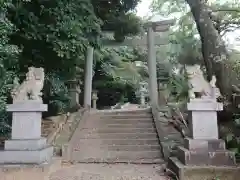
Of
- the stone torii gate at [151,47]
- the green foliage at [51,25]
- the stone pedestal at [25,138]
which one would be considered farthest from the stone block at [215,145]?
the stone torii gate at [151,47]

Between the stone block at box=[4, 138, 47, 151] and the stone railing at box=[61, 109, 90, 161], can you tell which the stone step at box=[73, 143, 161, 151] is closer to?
the stone railing at box=[61, 109, 90, 161]

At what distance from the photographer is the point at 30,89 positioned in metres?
4.87

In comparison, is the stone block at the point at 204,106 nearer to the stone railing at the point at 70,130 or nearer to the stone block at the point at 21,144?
the stone block at the point at 21,144

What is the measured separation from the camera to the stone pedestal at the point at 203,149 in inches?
164

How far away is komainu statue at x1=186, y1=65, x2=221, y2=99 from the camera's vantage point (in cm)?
468

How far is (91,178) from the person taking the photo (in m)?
4.61

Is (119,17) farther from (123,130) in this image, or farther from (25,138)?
(25,138)

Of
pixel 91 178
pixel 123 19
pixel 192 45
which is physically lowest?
pixel 91 178

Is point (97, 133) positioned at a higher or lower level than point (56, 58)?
lower

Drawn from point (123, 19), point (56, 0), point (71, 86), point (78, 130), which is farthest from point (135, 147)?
point (123, 19)

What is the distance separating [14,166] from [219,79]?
492 cm

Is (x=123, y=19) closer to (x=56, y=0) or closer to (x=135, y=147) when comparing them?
(x=56, y=0)

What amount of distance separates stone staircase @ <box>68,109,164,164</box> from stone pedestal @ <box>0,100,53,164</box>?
1602 mm

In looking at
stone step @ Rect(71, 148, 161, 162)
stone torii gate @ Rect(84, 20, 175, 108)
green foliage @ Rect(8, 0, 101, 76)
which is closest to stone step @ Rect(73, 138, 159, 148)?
stone step @ Rect(71, 148, 161, 162)
